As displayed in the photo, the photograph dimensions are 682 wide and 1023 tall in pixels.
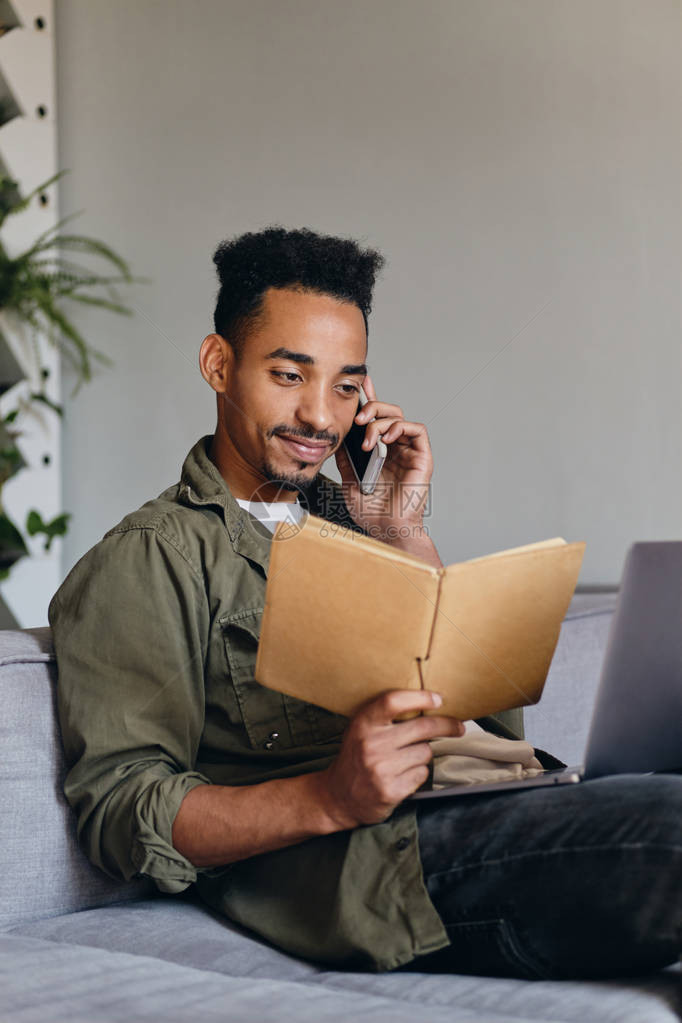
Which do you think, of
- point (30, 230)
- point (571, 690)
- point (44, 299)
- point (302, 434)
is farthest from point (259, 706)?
point (30, 230)

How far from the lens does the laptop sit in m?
0.84

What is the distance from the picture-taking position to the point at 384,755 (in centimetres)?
88

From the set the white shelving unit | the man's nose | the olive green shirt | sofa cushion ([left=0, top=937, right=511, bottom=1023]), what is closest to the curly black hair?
the man's nose

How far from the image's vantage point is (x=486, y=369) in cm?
203

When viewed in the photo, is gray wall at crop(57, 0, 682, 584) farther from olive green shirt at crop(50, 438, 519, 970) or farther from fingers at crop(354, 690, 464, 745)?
fingers at crop(354, 690, 464, 745)

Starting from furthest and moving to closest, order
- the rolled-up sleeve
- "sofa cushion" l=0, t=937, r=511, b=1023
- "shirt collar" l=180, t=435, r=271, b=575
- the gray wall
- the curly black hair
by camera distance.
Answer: the gray wall, the curly black hair, "shirt collar" l=180, t=435, r=271, b=575, the rolled-up sleeve, "sofa cushion" l=0, t=937, r=511, b=1023

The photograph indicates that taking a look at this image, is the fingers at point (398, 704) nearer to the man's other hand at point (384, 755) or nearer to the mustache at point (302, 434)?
the man's other hand at point (384, 755)

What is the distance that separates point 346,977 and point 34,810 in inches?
14.0

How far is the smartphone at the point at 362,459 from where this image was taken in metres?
1.32

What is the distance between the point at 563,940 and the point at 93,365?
7.05 feet

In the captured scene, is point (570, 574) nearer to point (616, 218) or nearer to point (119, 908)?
point (119, 908)

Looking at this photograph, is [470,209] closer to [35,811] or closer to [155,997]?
[35,811]

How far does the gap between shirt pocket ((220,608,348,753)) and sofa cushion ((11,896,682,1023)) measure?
0.19 m

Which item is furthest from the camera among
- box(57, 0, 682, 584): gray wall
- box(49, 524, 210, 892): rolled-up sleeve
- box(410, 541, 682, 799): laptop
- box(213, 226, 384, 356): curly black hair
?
box(57, 0, 682, 584): gray wall
